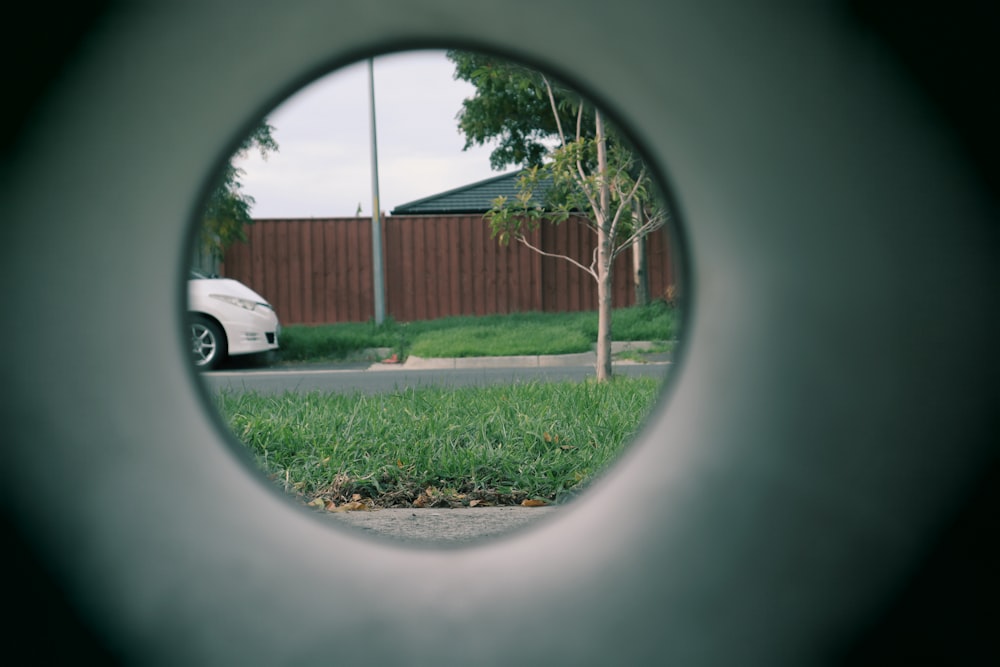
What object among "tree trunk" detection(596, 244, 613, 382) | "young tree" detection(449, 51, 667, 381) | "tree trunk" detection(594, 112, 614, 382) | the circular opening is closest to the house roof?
the circular opening

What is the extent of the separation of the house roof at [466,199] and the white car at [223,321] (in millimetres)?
7673

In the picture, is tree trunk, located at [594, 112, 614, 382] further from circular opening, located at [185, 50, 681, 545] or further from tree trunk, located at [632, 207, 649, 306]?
tree trunk, located at [632, 207, 649, 306]

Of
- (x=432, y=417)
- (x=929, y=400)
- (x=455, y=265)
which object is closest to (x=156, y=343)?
(x=929, y=400)

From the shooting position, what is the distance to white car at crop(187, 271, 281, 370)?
7883mm

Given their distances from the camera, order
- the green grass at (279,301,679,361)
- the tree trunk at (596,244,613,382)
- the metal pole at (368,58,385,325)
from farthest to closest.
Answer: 1. the metal pole at (368,58,385,325)
2. the green grass at (279,301,679,361)
3. the tree trunk at (596,244,613,382)

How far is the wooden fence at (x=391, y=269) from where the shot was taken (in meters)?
13.4

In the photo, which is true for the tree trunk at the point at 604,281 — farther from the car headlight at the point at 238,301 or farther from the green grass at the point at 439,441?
the car headlight at the point at 238,301

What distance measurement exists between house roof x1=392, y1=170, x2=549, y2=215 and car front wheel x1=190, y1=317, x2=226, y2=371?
7.94 m

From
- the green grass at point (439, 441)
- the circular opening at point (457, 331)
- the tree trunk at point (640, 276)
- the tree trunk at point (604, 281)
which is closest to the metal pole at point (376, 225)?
the circular opening at point (457, 331)

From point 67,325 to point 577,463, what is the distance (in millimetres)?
2630

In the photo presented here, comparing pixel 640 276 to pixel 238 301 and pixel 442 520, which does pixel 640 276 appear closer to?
pixel 238 301

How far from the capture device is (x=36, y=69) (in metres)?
1.02

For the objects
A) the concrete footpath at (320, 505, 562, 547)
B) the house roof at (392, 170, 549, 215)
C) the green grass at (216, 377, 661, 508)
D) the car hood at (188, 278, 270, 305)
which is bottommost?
the concrete footpath at (320, 505, 562, 547)

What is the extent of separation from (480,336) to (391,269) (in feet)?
13.5
